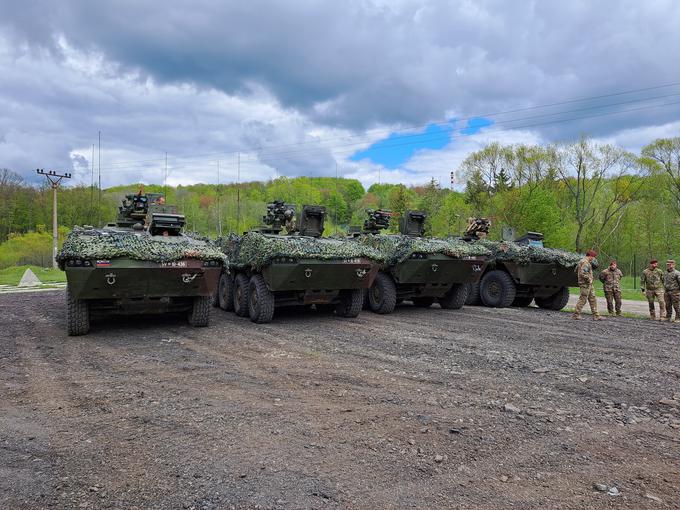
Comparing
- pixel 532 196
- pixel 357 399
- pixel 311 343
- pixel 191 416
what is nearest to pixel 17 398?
pixel 191 416

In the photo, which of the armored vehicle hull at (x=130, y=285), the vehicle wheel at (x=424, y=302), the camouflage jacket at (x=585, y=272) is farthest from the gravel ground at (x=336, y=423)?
the vehicle wheel at (x=424, y=302)

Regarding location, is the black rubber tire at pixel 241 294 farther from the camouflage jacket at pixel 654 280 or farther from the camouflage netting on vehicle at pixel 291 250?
the camouflage jacket at pixel 654 280

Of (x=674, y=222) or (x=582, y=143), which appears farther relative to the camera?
(x=582, y=143)

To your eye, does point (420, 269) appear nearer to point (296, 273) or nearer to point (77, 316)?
point (296, 273)

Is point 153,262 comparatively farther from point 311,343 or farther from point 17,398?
point 17,398

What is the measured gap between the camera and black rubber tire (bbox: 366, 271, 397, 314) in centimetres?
1056

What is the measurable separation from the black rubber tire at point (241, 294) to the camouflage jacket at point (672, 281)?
836 centimetres

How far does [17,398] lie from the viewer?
4.56 metres

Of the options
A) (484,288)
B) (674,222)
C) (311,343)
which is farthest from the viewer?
(674,222)

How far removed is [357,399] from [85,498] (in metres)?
2.31

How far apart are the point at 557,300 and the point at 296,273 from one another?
732 cm

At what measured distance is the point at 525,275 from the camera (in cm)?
1210

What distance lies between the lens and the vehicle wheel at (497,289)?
40.5 ft

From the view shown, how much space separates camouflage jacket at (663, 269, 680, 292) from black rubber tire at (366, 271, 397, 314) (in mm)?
5480
